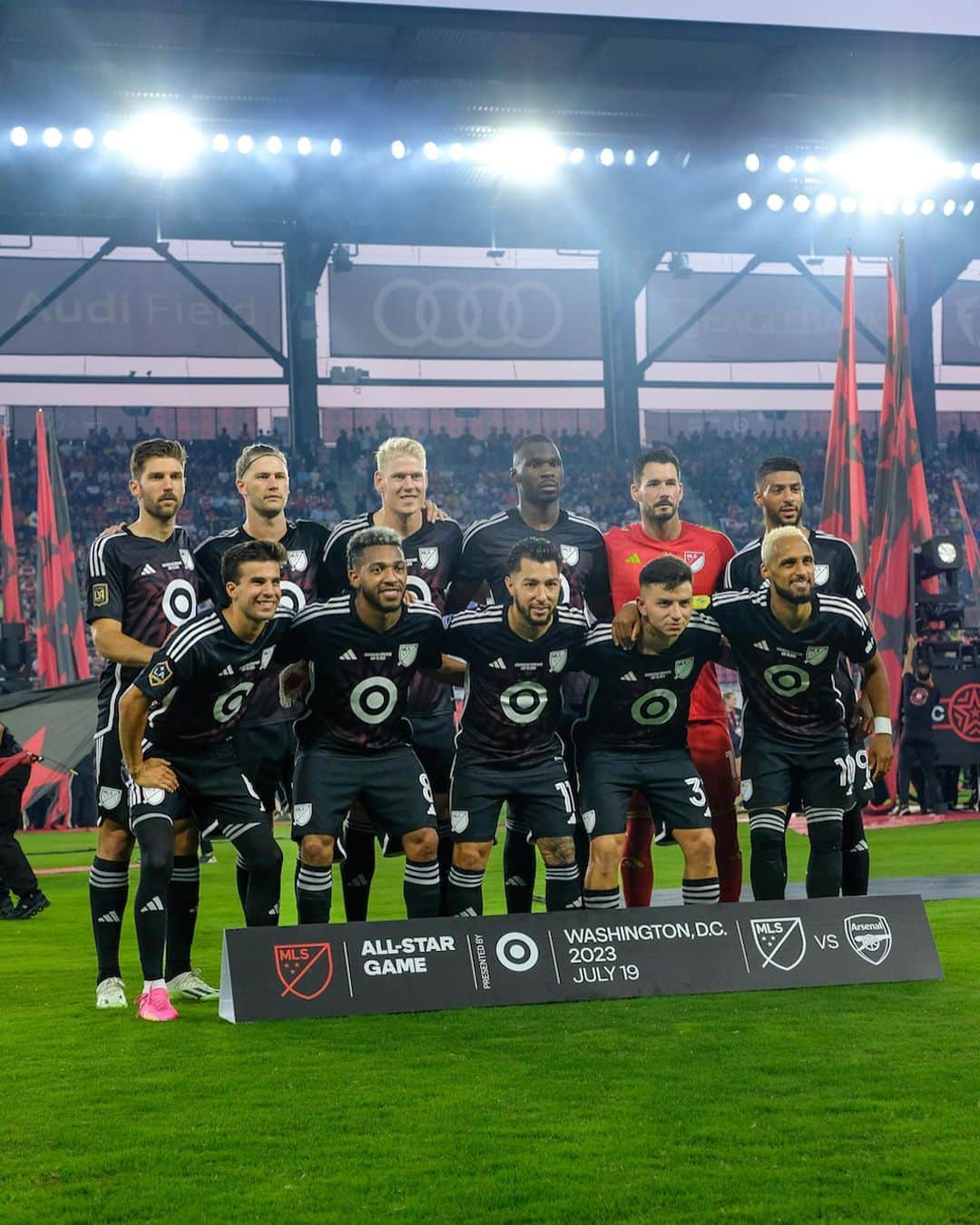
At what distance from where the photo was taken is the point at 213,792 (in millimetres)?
6195

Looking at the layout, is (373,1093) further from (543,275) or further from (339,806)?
(543,275)

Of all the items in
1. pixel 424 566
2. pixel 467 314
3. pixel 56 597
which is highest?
pixel 467 314

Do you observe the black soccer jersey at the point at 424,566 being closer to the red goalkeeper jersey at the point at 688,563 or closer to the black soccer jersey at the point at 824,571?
the red goalkeeper jersey at the point at 688,563

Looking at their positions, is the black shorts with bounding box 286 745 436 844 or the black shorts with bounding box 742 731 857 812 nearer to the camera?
the black shorts with bounding box 286 745 436 844

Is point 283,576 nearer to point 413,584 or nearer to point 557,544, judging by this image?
point 413,584

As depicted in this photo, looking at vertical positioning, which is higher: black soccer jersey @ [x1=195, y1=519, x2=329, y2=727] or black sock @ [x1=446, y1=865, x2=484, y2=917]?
black soccer jersey @ [x1=195, y1=519, x2=329, y2=727]

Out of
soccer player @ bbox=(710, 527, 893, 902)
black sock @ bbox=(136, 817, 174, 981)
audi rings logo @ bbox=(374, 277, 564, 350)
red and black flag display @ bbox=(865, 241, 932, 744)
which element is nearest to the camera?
black sock @ bbox=(136, 817, 174, 981)

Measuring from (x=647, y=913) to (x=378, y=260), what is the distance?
28.2 m

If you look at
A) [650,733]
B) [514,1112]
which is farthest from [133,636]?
[514,1112]

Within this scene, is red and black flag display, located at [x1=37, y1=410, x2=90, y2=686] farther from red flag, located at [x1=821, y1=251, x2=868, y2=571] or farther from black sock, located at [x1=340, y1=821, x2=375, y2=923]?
black sock, located at [x1=340, y1=821, x2=375, y2=923]

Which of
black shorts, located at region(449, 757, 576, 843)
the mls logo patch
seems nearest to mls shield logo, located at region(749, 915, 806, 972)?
black shorts, located at region(449, 757, 576, 843)

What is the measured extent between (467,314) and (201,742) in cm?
2790

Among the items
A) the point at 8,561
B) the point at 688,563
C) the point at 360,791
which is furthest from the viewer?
the point at 8,561

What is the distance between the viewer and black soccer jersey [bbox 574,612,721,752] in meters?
6.61
